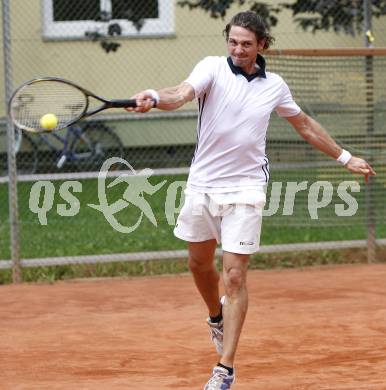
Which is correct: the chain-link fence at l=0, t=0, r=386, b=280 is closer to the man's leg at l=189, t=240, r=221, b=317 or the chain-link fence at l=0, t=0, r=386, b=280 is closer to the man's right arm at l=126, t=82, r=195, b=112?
the man's leg at l=189, t=240, r=221, b=317

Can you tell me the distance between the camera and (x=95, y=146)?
10.6 meters

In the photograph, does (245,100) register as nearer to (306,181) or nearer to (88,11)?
(306,181)

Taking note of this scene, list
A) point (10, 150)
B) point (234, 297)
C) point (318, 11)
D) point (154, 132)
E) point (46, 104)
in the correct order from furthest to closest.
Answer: point (154, 132)
point (318, 11)
point (10, 150)
point (46, 104)
point (234, 297)

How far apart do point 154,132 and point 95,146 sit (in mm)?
822

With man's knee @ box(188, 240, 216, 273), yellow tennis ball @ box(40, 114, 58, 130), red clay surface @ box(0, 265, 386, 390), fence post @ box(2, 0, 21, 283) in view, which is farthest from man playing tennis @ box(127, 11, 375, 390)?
fence post @ box(2, 0, 21, 283)

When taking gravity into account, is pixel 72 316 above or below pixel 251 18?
below

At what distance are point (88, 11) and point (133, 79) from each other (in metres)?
1.41

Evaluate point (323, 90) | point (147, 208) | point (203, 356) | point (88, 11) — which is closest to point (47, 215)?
point (147, 208)

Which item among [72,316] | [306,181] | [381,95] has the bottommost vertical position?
[72,316]

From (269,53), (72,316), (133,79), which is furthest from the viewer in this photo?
(133,79)

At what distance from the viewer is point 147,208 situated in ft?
33.5

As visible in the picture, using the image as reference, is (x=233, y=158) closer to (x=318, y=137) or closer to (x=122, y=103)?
(x=318, y=137)

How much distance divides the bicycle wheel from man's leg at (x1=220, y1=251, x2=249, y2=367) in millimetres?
4617

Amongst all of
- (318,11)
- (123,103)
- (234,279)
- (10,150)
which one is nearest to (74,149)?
(10,150)
